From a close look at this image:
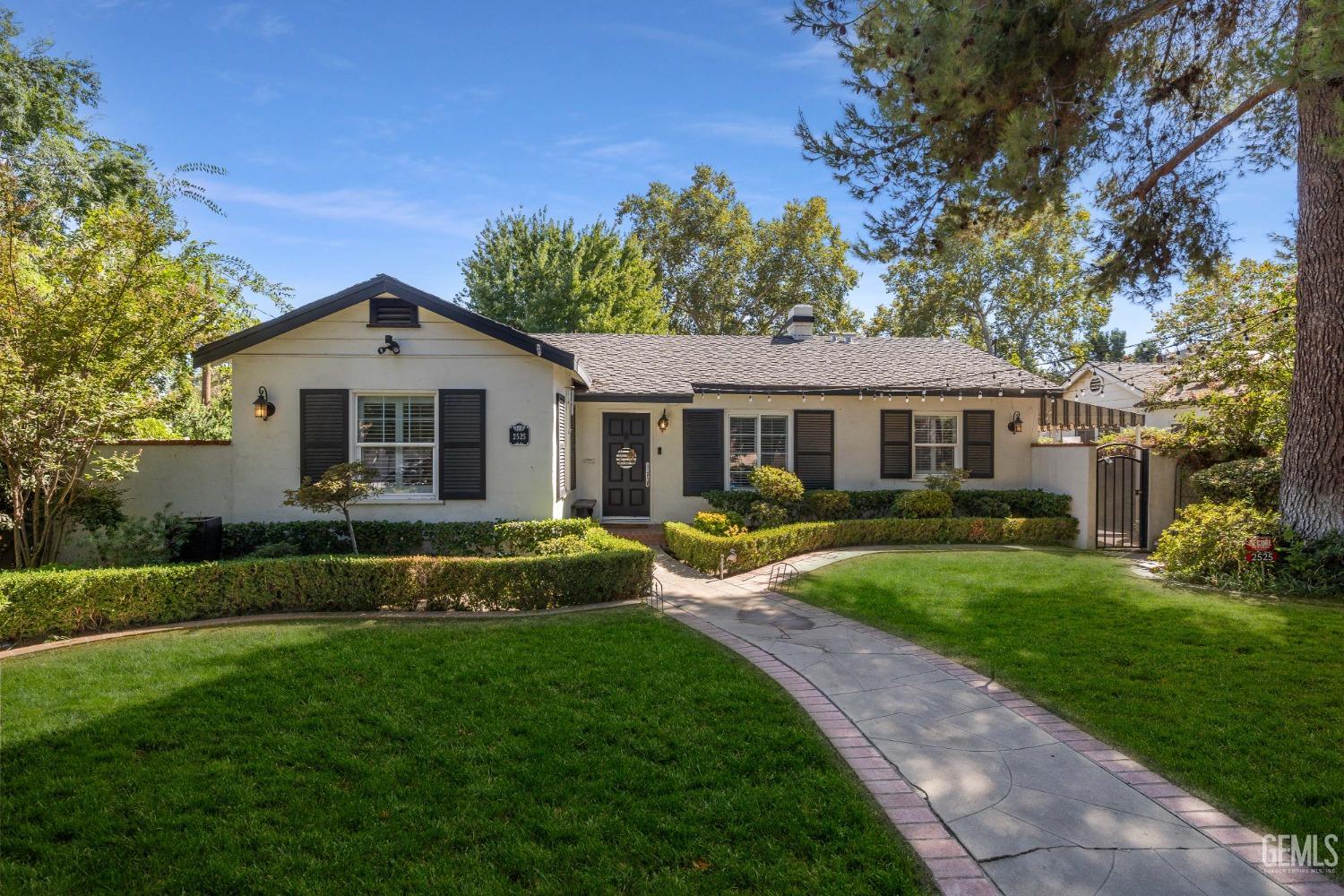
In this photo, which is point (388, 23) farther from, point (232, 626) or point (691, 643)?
point (691, 643)

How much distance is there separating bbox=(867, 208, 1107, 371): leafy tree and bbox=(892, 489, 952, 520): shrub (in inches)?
814

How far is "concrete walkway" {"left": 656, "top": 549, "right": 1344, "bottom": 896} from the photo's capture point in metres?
2.88

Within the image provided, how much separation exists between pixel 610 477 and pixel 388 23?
26.5 feet

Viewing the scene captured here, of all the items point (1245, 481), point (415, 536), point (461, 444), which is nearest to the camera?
point (415, 536)

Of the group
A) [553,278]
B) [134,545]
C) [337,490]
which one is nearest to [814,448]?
[337,490]

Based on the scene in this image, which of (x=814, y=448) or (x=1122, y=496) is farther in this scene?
(x=814, y=448)

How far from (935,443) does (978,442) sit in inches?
34.2

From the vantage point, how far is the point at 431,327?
9914 mm

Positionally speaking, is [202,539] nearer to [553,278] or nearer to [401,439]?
[401,439]

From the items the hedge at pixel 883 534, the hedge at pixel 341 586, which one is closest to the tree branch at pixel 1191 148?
the hedge at pixel 883 534

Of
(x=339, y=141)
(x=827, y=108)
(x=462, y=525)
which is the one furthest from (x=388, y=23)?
(x=462, y=525)

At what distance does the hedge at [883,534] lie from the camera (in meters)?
10.6

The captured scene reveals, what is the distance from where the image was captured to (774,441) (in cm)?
1359

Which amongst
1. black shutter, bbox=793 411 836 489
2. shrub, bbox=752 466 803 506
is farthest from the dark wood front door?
black shutter, bbox=793 411 836 489
